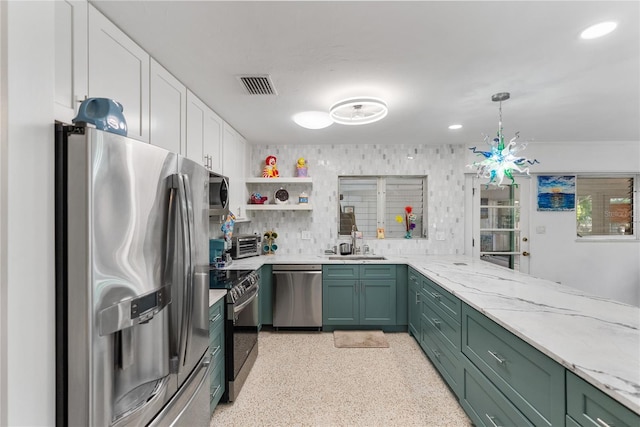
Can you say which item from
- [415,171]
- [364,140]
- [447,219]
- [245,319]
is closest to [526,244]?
[447,219]

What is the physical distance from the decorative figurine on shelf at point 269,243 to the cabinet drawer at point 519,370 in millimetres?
2767

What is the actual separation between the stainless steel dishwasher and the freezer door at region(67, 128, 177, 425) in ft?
7.64

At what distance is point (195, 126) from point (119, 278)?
1.74 meters

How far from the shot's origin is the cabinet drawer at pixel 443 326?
2092mm

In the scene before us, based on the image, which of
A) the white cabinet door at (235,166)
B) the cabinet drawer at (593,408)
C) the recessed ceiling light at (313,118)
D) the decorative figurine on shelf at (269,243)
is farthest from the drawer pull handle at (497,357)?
the decorative figurine on shelf at (269,243)

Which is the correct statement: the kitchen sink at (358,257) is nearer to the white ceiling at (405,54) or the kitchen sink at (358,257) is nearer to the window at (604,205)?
the white ceiling at (405,54)

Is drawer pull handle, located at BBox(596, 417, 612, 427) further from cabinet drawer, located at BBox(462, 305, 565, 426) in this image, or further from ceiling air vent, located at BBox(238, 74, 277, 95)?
ceiling air vent, located at BBox(238, 74, 277, 95)

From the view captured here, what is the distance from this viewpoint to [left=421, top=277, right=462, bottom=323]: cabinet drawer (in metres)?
2.10

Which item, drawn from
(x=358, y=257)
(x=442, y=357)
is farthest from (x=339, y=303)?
(x=442, y=357)

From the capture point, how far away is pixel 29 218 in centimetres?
83

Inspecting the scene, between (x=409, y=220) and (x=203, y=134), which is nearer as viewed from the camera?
(x=203, y=134)

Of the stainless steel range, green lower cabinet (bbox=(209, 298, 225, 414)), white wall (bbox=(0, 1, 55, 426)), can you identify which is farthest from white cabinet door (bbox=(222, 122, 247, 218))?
white wall (bbox=(0, 1, 55, 426))

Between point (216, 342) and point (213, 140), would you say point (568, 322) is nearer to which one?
point (216, 342)

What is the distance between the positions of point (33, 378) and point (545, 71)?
3.08 m
